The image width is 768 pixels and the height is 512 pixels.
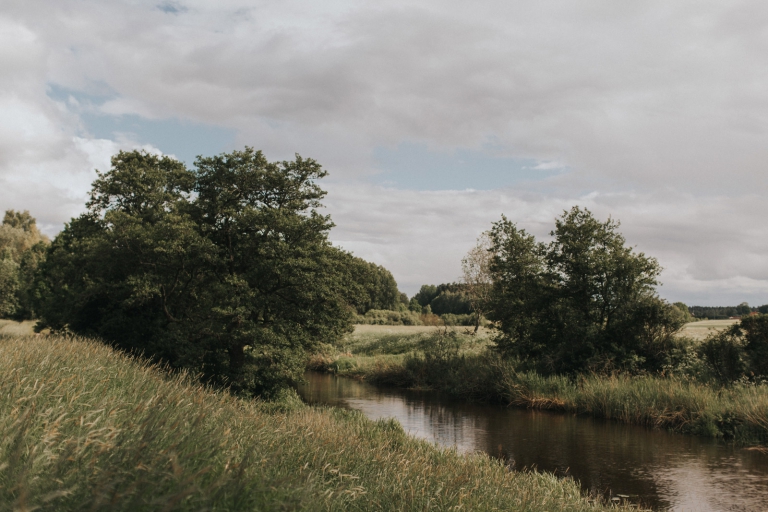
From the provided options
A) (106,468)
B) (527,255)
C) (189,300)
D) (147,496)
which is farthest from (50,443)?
(527,255)

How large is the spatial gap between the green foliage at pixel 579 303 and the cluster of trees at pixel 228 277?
8.04m

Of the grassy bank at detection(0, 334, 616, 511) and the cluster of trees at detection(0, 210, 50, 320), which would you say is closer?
the grassy bank at detection(0, 334, 616, 511)

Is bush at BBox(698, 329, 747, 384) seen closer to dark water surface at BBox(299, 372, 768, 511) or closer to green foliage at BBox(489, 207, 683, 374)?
green foliage at BBox(489, 207, 683, 374)

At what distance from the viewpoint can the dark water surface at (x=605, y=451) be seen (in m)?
14.5

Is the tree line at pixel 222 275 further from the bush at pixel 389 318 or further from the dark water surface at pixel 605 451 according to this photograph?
the bush at pixel 389 318

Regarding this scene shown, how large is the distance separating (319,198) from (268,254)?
158 inches

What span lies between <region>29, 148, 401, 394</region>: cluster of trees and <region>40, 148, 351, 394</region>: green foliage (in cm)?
5

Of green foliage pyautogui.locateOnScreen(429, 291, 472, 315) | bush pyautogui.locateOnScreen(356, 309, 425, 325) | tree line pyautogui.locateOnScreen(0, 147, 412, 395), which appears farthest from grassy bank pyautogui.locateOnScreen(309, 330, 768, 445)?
green foliage pyautogui.locateOnScreen(429, 291, 472, 315)

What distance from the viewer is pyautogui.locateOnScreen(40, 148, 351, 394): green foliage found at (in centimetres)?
2405

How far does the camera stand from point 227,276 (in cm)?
2439

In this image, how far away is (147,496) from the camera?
12.3 ft

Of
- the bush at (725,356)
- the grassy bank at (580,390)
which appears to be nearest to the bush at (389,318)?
the grassy bank at (580,390)

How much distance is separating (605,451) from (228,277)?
1555 cm

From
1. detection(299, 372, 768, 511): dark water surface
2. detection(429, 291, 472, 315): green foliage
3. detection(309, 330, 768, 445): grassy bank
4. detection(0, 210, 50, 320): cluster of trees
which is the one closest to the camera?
detection(299, 372, 768, 511): dark water surface
